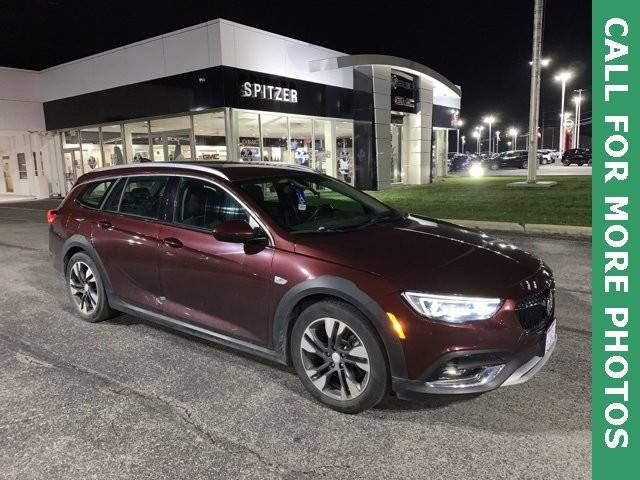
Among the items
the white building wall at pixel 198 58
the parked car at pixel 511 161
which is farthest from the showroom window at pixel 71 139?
the parked car at pixel 511 161

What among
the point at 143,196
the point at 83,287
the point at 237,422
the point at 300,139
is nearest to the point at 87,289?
the point at 83,287

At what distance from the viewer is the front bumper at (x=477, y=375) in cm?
292

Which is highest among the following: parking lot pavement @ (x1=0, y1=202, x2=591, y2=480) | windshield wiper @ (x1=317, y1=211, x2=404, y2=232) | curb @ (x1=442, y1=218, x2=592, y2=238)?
windshield wiper @ (x1=317, y1=211, x2=404, y2=232)

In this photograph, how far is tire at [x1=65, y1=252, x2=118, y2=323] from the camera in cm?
495

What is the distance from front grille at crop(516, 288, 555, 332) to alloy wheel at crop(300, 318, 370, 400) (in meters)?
0.98

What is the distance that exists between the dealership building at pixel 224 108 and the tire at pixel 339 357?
13.6m

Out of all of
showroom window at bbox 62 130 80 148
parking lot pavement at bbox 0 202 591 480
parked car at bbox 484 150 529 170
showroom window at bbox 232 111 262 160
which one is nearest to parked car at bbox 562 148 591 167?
parked car at bbox 484 150 529 170

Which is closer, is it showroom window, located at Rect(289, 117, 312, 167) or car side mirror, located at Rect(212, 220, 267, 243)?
car side mirror, located at Rect(212, 220, 267, 243)

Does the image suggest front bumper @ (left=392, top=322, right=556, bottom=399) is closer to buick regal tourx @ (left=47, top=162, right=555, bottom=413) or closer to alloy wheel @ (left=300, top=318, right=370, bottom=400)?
buick regal tourx @ (left=47, top=162, right=555, bottom=413)

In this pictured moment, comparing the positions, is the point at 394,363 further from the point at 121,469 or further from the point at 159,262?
the point at 159,262

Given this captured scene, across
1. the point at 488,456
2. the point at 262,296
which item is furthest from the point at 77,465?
the point at 488,456

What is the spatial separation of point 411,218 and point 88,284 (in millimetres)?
3280

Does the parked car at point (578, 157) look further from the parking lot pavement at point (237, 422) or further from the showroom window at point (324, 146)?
the parking lot pavement at point (237, 422)

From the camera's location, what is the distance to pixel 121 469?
272 centimetres
